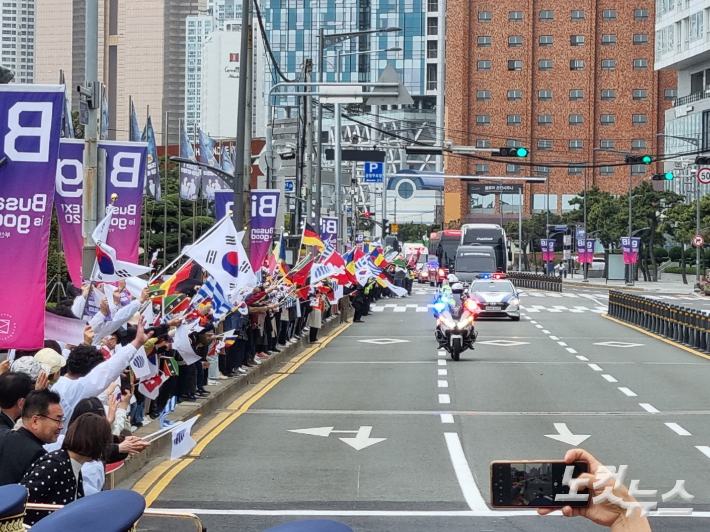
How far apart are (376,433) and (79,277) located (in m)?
Answer: 4.18

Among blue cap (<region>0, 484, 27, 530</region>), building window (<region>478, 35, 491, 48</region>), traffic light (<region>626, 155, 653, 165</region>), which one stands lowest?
blue cap (<region>0, 484, 27, 530</region>)

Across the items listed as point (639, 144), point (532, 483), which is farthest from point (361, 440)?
point (639, 144)

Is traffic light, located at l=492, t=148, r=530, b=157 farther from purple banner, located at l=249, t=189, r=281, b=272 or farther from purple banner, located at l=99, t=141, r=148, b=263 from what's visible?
purple banner, located at l=99, t=141, r=148, b=263

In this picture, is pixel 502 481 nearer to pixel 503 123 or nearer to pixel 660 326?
pixel 660 326

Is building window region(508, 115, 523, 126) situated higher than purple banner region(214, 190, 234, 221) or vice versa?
building window region(508, 115, 523, 126)

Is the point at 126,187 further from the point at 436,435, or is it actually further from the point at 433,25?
the point at 433,25

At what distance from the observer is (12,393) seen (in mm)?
7484

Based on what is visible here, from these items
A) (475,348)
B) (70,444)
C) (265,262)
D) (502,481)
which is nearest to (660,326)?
(475,348)

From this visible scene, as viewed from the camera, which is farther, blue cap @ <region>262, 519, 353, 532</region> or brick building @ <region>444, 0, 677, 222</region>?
brick building @ <region>444, 0, 677, 222</region>

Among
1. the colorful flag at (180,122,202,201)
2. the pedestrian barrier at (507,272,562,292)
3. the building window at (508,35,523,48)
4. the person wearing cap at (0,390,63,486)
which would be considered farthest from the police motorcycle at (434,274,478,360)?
the building window at (508,35,523,48)

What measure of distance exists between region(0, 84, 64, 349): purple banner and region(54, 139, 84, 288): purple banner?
621 centimetres

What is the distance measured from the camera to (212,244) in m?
15.6

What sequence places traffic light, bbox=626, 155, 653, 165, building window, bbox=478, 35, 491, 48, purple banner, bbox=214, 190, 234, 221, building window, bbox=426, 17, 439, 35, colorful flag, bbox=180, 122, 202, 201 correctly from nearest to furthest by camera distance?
purple banner, bbox=214, 190, 234, 221 < traffic light, bbox=626, 155, 653, 165 < colorful flag, bbox=180, 122, 202, 201 < building window, bbox=478, 35, 491, 48 < building window, bbox=426, 17, 439, 35

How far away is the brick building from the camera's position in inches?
5133
